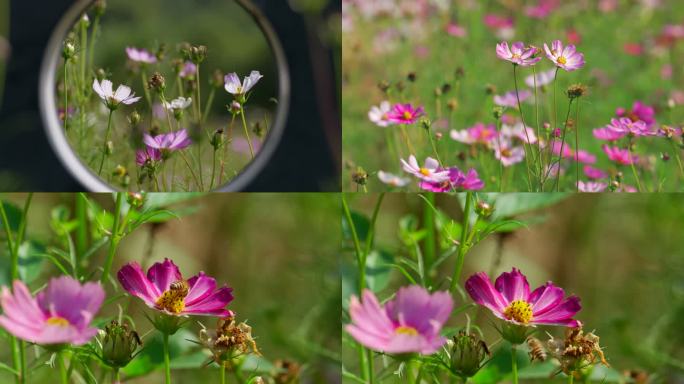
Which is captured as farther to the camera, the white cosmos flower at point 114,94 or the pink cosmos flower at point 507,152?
the pink cosmos flower at point 507,152

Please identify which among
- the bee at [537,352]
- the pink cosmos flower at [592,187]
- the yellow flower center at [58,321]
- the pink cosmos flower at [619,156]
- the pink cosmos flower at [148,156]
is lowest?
the bee at [537,352]

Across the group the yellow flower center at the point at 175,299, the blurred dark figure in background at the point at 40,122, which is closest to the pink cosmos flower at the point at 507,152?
the blurred dark figure in background at the point at 40,122

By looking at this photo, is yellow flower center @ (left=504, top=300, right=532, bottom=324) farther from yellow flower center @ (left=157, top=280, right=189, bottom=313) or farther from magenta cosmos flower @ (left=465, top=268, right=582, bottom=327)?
yellow flower center @ (left=157, top=280, right=189, bottom=313)

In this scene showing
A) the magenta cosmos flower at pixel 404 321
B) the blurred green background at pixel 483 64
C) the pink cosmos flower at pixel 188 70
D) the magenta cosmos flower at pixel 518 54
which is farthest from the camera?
the blurred green background at pixel 483 64

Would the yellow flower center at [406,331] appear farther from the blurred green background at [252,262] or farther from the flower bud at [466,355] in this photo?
the blurred green background at [252,262]

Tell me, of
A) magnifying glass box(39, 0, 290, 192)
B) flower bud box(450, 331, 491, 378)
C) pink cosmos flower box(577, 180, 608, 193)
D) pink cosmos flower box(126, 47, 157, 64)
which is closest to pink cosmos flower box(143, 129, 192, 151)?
magnifying glass box(39, 0, 290, 192)

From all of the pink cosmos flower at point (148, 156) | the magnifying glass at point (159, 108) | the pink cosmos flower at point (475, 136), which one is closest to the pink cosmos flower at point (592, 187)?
the pink cosmos flower at point (475, 136)

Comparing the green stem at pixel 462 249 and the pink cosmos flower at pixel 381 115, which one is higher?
the pink cosmos flower at pixel 381 115

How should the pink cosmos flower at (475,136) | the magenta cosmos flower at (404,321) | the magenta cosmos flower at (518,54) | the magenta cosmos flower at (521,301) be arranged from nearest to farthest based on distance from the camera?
the magenta cosmos flower at (404,321) < the magenta cosmos flower at (521,301) < the magenta cosmos flower at (518,54) < the pink cosmos flower at (475,136)
